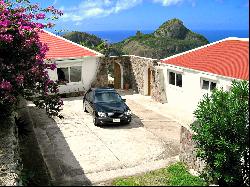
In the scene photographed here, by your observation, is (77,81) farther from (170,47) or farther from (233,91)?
(170,47)

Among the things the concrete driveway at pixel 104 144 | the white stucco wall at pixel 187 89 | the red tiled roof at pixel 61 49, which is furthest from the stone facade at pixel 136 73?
the concrete driveway at pixel 104 144

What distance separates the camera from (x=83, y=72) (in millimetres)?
27266

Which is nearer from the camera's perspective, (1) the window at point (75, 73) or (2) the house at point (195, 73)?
(2) the house at point (195, 73)

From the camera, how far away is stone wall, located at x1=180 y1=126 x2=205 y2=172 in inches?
486

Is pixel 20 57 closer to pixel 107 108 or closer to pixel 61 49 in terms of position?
pixel 107 108

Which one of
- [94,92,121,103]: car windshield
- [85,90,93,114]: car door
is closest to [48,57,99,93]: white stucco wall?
[85,90,93,114]: car door

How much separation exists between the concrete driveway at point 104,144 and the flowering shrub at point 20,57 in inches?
98.0

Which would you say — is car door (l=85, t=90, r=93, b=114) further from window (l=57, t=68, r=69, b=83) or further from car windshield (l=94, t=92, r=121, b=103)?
window (l=57, t=68, r=69, b=83)

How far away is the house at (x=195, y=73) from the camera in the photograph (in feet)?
63.3

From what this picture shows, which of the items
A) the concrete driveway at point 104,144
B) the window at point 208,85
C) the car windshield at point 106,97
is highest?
the window at point 208,85

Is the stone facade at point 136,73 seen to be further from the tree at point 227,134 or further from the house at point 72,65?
the tree at point 227,134

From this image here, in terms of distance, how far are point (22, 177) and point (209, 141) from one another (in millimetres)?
5345

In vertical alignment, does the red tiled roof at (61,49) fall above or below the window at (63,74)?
above

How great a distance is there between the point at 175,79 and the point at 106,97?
231 inches
